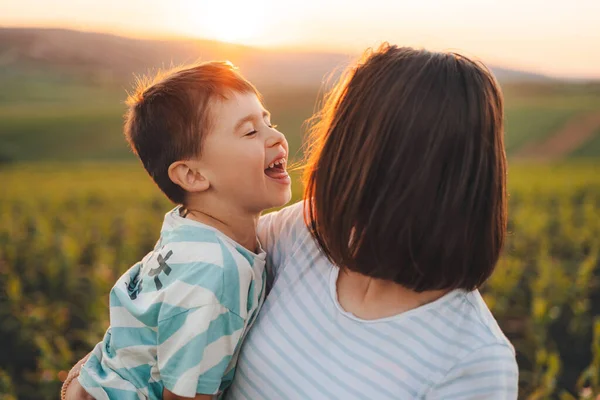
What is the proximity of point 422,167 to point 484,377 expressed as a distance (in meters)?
0.40

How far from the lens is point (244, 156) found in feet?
5.19

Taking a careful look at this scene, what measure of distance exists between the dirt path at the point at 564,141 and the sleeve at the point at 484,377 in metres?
24.9

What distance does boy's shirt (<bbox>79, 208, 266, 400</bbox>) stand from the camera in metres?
1.42

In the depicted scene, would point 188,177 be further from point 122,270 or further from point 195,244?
point 122,270

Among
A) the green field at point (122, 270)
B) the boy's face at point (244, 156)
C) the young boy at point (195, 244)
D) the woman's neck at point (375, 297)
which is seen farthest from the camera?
the green field at point (122, 270)

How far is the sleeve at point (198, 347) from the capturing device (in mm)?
1407

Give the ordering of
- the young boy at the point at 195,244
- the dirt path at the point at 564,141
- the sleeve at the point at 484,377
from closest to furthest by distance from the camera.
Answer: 1. the sleeve at the point at 484,377
2. the young boy at the point at 195,244
3. the dirt path at the point at 564,141

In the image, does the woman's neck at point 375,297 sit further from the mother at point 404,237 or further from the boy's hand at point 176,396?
the boy's hand at point 176,396

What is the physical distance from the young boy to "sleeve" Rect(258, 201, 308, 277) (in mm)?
46

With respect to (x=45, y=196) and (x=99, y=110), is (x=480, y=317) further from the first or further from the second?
(x=99, y=110)

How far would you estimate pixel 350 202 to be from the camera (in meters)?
1.29

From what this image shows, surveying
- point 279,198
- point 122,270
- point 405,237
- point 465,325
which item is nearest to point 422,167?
point 405,237

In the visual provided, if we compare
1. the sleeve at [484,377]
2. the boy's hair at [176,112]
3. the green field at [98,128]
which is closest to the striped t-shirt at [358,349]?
the sleeve at [484,377]

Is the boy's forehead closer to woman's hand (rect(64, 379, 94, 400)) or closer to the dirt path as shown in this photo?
woman's hand (rect(64, 379, 94, 400))
